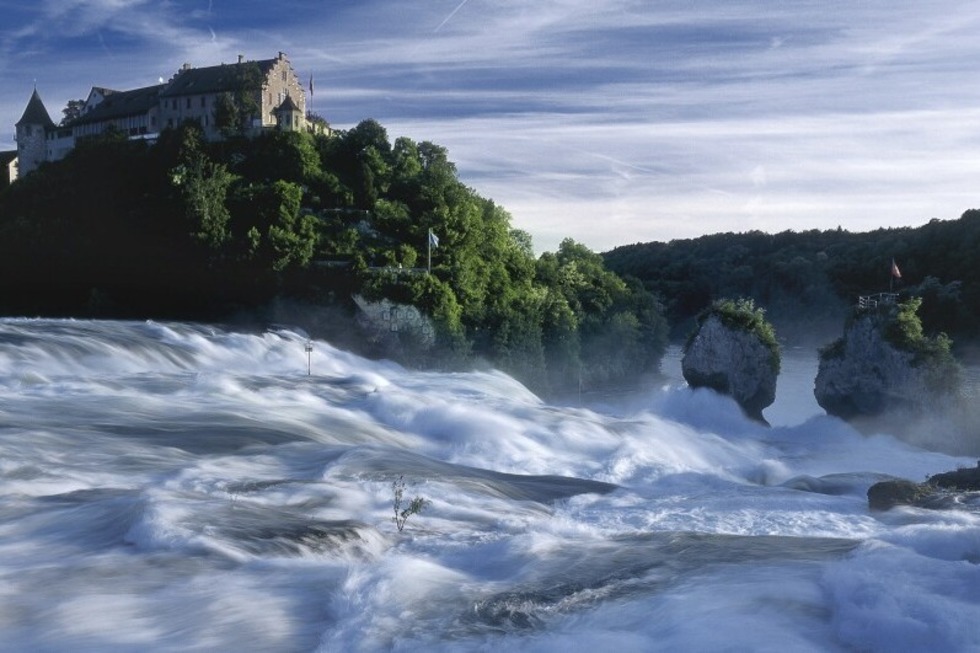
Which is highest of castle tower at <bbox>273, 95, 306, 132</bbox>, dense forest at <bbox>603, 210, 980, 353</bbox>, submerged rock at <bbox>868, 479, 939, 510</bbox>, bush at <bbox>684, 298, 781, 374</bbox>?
castle tower at <bbox>273, 95, 306, 132</bbox>

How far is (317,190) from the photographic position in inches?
1892

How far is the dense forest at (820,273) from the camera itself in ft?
188

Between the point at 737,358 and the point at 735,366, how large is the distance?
0.34 meters

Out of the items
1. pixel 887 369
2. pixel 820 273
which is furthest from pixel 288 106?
pixel 887 369

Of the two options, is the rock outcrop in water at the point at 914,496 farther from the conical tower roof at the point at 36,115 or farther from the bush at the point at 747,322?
the conical tower roof at the point at 36,115

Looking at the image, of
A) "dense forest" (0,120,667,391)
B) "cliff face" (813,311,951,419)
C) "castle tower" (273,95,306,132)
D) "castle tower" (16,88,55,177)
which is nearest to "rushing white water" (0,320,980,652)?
"cliff face" (813,311,951,419)

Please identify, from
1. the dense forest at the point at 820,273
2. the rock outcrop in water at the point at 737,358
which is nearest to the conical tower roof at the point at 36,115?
the dense forest at the point at 820,273

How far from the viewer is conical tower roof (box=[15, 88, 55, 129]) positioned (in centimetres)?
7512

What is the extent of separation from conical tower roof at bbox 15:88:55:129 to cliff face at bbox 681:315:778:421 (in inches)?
2439

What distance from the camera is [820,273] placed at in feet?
234

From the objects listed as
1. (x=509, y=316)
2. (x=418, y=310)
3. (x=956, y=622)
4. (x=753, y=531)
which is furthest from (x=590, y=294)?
(x=956, y=622)

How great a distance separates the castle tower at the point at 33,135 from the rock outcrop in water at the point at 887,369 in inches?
2591

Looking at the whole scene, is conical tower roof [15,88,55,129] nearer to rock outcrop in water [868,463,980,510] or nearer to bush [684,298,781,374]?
bush [684,298,781,374]

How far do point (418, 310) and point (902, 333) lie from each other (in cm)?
2002
